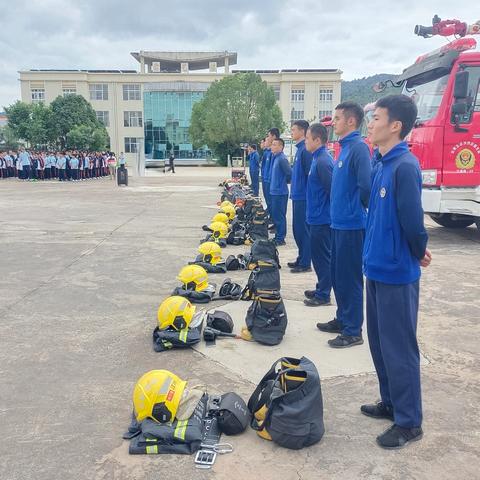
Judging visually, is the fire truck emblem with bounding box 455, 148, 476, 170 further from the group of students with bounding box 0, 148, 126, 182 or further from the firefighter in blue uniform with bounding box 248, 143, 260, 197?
the group of students with bounding box 0, 148, 126, 182

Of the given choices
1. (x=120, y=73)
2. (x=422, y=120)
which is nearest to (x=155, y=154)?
(x=120, y=73)

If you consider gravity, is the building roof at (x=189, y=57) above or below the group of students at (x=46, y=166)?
above

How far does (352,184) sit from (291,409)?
2.32 m

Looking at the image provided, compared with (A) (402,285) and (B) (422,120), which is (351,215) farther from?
(B) (422,120)

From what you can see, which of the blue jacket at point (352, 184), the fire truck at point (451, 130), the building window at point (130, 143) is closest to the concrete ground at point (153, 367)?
the fire truck at point (451, 130)

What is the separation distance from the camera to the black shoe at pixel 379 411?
135 inches

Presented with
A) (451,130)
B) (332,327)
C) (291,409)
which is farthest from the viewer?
(451,130)

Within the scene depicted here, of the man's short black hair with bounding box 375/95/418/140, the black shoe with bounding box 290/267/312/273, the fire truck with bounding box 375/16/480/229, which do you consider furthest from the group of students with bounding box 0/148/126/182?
the man's short black hair with bounding box 375/95/418/140

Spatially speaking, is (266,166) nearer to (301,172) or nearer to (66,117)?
(301,172)

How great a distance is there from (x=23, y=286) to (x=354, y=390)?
5.02m

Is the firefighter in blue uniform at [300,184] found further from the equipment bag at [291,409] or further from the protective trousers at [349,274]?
the equipment bag at [291,409]

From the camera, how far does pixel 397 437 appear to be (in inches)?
122

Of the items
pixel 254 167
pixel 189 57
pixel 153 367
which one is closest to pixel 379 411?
pixel 153 367

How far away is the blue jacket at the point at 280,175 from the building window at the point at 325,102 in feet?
228
